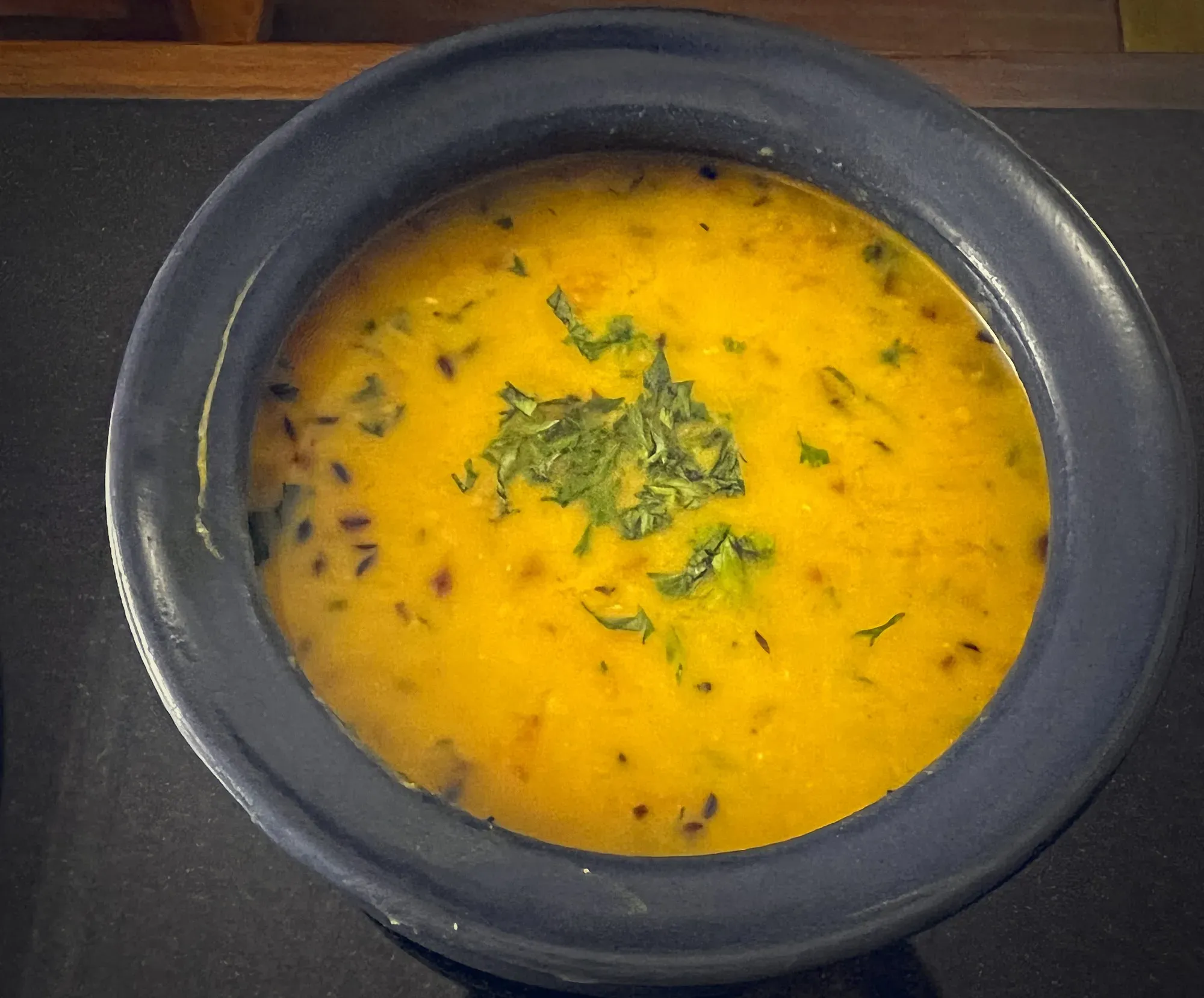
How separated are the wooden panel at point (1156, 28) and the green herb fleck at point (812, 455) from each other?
2.45 feet

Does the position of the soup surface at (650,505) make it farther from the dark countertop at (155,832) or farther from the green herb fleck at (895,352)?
the dark countertop at (155,832)

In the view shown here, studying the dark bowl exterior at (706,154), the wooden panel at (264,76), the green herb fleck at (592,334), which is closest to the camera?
A: the dark bowl exterior at (706,154)

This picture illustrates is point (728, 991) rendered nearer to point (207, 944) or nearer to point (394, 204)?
point (207, 944)

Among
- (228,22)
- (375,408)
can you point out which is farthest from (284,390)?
(228,22)

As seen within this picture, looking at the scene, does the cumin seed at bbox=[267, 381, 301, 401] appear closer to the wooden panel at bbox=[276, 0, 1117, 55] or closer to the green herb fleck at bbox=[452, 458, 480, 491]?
the green herb fleck at bbox=[452, 458, 480, 491]

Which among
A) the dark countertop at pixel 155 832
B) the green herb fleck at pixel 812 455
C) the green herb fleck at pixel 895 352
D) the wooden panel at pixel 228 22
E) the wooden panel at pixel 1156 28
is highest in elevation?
the wooden panel at pixel 1156 28

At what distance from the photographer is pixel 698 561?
0.91m

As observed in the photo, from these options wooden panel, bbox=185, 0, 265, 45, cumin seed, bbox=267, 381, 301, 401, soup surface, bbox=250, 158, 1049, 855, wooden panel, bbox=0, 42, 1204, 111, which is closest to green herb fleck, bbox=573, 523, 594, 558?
soup surface, bbox=250, 158, 1049, 855

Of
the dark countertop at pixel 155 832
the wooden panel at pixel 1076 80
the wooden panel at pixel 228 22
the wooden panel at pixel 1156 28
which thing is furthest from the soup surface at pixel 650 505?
the wooden panel at pixel 1156 28

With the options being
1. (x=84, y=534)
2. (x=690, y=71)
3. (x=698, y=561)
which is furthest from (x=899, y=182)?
(x=84, y=534)

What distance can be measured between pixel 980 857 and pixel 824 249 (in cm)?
54

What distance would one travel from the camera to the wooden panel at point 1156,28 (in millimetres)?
1340

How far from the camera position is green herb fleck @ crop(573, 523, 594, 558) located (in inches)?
36.0

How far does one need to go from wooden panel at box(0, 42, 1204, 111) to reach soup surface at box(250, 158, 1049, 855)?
1.22ft
